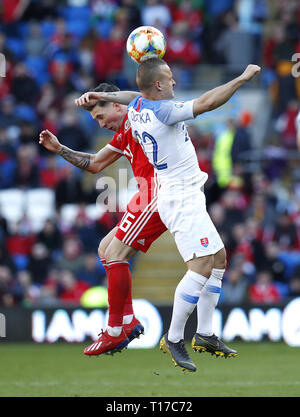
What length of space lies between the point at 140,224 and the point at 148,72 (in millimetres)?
1444

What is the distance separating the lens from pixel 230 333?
52.8 feet

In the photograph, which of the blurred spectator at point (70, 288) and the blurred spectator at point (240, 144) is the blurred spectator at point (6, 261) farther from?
the blurred spectator at point (240, 144)

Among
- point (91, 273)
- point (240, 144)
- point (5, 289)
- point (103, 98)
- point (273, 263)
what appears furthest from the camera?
point (240, 144)

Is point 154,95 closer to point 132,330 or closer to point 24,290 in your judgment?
point 132,330

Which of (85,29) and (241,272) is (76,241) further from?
(85,29)

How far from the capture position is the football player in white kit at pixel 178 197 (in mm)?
9203

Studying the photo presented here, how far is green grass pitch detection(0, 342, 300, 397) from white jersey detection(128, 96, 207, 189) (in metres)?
2.05

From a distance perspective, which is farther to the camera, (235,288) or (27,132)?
(27,132)

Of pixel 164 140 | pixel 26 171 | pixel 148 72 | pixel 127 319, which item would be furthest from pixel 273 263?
pixel 148 72

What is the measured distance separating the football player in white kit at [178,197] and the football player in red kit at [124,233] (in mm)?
335

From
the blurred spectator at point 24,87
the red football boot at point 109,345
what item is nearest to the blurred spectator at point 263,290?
the blurred spectator at point 24,87

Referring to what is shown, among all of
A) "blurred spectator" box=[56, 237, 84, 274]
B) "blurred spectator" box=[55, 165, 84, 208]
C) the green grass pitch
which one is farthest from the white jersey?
"blurred spectator" box=[55, 165, 84, 208]

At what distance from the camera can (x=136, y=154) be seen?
9969mm

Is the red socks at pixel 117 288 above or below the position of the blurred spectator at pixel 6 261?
above
